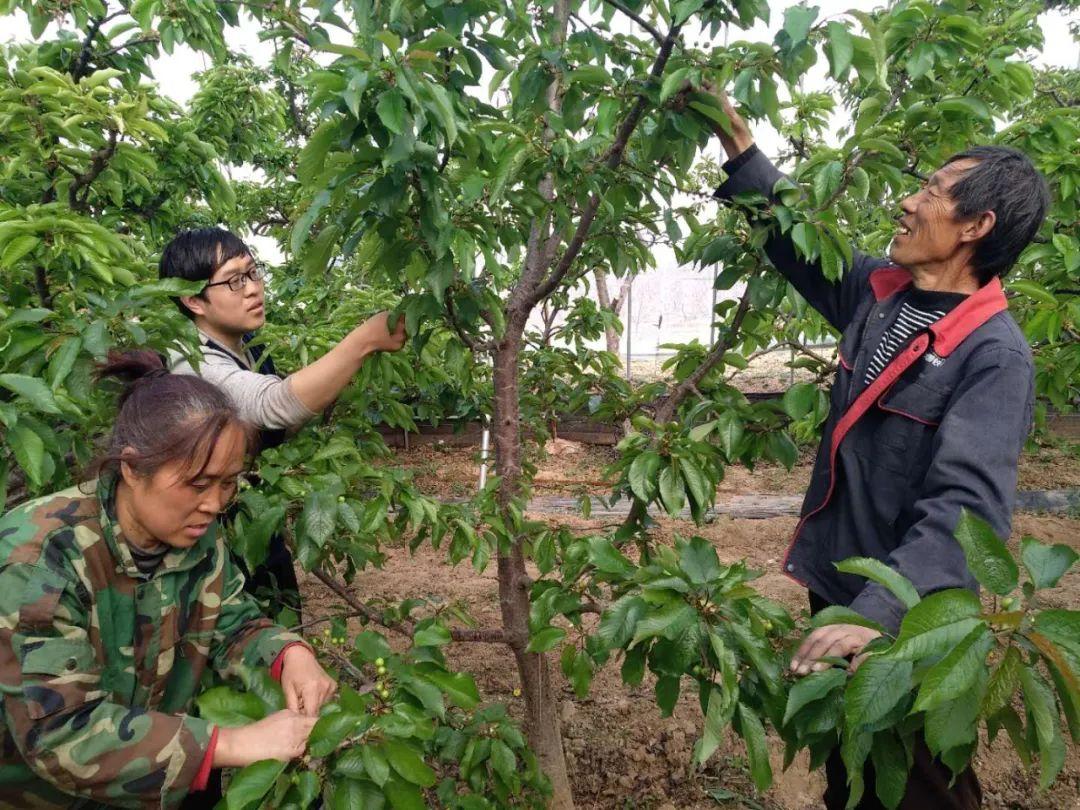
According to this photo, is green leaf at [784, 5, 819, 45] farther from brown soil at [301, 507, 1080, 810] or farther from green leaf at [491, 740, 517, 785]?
green leaf at [491, 740, 517, 785]

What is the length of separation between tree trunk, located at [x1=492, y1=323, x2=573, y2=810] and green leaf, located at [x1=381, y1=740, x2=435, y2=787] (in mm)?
1054

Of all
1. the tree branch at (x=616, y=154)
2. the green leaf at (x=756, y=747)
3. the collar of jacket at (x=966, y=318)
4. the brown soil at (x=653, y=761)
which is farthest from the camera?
the brown soil at (x=653, y=761)

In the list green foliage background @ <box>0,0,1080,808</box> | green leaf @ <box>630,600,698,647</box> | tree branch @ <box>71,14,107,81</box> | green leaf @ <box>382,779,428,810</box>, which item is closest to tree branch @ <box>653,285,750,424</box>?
green foliage background @ <box>0,0,1080,808</box>

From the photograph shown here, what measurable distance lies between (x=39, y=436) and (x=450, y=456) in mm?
6279

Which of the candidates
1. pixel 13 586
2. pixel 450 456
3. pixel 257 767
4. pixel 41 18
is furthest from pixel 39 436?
pixel 450 456

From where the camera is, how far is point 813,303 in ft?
6.13

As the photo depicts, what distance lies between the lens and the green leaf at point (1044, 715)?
2.72 feet

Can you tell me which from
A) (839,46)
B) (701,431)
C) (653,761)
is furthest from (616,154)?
(653,761)

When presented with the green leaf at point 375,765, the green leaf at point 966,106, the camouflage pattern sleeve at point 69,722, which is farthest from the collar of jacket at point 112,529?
the green leaf at point 966,106

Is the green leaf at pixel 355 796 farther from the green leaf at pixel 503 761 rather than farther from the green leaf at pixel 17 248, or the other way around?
the green leaf at pixel 17 248

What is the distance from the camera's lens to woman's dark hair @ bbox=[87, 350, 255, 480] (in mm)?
1163

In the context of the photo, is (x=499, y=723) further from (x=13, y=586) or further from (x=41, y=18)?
(x=41, y=18)

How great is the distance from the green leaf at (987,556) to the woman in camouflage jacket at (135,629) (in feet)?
3.16

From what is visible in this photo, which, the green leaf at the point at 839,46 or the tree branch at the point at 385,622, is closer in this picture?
the green leaf at the point at 839,46
